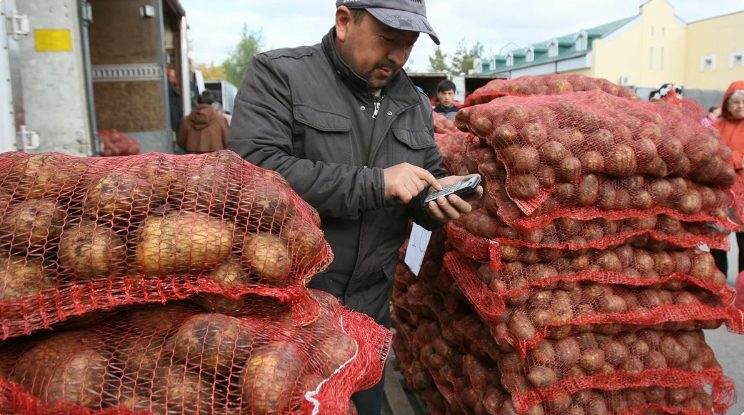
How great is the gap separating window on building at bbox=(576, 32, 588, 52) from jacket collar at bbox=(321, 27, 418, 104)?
2871 cm

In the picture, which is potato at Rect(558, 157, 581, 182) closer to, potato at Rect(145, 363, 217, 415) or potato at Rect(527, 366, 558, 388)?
potato at Rect(527, 366, 558, 388)

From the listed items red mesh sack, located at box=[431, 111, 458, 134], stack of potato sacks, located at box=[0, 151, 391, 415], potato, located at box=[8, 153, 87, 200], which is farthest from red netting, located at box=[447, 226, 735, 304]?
red mesh sack, located at box=[431, 111, 458, 134]

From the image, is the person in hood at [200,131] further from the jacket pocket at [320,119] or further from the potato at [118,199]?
the potato at [118,199]

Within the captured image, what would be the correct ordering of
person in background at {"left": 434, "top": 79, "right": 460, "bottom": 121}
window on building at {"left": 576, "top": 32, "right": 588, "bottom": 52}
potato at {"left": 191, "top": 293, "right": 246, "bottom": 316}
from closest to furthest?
potato at {"left": 191, "top": 293, "right": 246, "bottom": 316} → person in background at {"left": 434, "top": 79, "right": 460, "bottom": 121} → window on building at {"left": 576, "top": 32, "right": 588, "bottom": 52}

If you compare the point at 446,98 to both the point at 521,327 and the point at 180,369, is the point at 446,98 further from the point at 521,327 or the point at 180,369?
the point at 180,369

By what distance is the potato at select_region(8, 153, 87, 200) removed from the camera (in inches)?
57.2

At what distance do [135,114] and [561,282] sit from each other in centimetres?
567

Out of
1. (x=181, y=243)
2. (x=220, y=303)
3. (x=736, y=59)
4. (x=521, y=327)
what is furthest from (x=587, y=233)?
(x=736, y=59)

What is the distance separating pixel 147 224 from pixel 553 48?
30628mm

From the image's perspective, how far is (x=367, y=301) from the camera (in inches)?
90.7

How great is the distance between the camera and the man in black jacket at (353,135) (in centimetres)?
193

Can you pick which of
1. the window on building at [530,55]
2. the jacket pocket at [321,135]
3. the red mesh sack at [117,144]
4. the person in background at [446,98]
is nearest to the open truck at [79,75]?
the red mesh sack at [117,144]

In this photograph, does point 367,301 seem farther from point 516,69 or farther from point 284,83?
point 516,69

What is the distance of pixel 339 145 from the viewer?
6.88 feet
